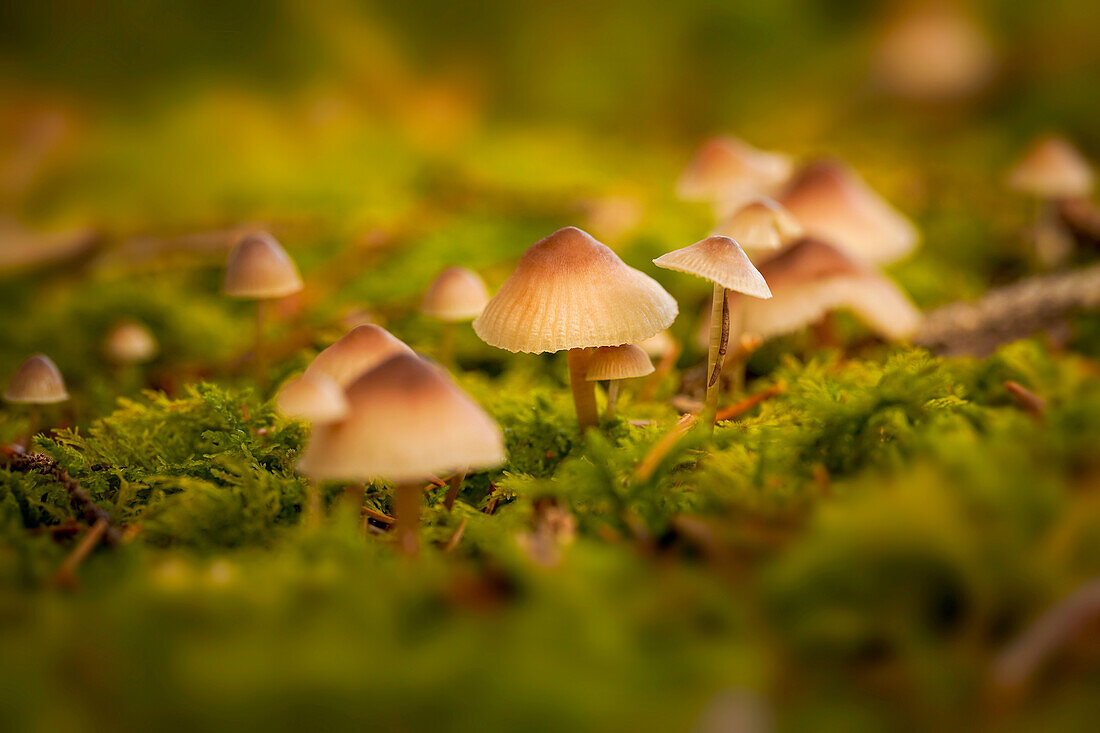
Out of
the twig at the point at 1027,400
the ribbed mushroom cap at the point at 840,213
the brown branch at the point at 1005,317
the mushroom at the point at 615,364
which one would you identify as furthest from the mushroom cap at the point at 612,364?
the ribbed mushroom cap at the point at 840,213

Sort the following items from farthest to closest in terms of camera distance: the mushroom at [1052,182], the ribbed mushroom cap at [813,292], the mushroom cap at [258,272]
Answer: the mushroom at [1052,182] < the mushroom cap at [258,272] < the ribbed mushroom cap at [813,292]

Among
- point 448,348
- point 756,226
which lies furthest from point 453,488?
point 448,348

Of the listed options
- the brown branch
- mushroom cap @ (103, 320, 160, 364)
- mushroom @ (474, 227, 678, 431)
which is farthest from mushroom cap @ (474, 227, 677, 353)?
mushroom cap @ (103, 320, 160, 364)

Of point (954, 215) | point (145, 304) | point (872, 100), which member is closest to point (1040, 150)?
point (954, 215)

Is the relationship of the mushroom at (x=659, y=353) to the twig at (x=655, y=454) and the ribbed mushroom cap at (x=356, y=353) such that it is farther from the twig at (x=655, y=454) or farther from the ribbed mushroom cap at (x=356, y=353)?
the ribbed mushroom cap at (x=356, y=353)

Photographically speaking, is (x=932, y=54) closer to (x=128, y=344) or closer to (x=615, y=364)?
(x=615, y=364)

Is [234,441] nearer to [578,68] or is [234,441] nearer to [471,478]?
[471,478]

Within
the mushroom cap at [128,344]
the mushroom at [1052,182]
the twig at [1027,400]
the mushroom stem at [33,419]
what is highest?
the mushroom at [1052,182]

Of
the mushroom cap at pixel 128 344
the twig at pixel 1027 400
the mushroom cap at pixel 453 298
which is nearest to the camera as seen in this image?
the twig at pixel 1027 400
